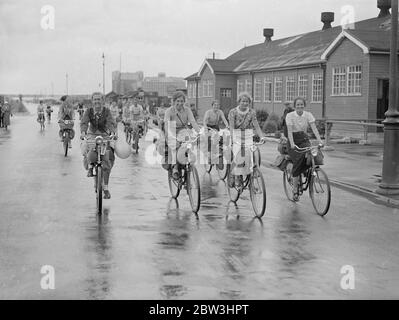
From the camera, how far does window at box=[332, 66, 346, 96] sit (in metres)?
34.2

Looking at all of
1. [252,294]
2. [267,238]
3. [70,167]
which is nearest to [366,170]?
[70,167]

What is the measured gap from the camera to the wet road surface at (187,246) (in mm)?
5902

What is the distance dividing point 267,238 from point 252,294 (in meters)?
2.54

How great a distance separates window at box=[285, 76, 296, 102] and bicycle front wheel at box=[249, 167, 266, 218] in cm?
3212

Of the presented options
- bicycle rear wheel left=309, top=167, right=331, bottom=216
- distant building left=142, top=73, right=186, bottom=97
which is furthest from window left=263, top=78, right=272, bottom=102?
distant building left=142, top=73, right=186, bottom=97

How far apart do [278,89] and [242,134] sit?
112 feet

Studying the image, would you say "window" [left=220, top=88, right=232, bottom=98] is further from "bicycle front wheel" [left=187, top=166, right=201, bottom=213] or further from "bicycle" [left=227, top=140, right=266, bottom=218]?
"bicycle front wheel" [left=187, top=166, right=201, bottom=213]

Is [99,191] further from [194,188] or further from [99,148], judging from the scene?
[194,188]

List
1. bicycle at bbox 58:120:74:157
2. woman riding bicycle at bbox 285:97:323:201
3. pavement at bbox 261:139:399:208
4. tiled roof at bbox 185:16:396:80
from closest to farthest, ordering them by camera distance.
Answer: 1. woman riding bicycle at bbox 285:97:323:201
2. pavement at bbox 261:139:399:208
3. bicycle at bbox 58:120:74:157
4. tiled roof at bbox 185:16:396:80

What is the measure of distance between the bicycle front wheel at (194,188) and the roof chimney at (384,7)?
119 feet

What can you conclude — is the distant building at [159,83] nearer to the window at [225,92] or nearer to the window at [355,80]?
the window at [225,92]

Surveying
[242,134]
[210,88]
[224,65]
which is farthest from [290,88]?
[242,134]

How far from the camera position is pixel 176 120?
10.8 meters
